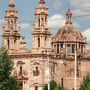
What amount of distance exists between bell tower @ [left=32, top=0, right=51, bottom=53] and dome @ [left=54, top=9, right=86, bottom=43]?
9.56m

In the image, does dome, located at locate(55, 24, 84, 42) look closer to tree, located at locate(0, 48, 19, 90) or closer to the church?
the church

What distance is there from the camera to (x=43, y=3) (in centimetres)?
11156

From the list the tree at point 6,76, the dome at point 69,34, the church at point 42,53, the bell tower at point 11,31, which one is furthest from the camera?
the dome at point 69,34

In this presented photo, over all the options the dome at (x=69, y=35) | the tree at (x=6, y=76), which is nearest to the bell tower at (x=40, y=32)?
the dome at (x=69, y=35)

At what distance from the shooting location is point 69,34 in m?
120

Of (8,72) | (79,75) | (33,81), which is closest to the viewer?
(8,72)

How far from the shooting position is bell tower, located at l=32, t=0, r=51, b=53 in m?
109

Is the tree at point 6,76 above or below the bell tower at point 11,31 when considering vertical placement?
below

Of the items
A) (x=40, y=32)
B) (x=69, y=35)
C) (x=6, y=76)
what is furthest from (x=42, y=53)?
(x=6, y=76)

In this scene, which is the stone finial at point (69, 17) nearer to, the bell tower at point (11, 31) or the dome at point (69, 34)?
the dome at point (69, 34)

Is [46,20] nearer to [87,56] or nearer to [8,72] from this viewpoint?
[87,56]

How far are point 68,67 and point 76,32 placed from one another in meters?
7.59

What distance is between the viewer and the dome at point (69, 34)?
4702 inches

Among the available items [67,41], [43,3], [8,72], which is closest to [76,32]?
[67,41]
